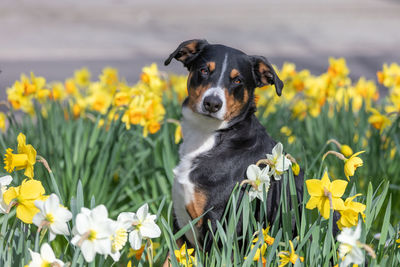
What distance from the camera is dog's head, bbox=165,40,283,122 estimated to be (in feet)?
→ 7.93

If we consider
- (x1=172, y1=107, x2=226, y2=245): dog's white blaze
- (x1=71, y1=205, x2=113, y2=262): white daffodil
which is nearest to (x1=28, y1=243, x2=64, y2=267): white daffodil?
(x1=71, y1=205, x2=113, y2=262): white daffodil

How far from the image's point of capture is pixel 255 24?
11695 mm

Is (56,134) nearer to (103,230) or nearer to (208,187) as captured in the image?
(208,187)

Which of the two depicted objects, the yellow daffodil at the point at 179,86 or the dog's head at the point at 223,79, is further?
the yellow daffodil at the point at 179,86

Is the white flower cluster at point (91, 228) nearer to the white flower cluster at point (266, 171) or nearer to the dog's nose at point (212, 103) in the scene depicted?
the white flower cluster at point (266, 171)

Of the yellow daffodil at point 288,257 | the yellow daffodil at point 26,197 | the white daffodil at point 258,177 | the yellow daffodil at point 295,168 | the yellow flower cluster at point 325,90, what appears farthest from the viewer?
the yellow flower cluster at point 325,90

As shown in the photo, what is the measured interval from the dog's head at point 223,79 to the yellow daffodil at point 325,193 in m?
0.71

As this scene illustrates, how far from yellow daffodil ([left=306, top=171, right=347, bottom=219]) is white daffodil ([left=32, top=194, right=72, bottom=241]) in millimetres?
790

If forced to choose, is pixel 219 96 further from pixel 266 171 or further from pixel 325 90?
pixel 325 90

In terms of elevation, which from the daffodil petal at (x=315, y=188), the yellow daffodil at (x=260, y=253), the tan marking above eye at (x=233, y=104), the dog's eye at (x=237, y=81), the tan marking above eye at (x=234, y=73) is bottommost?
the yellow daffodil at (x=260, y=253)

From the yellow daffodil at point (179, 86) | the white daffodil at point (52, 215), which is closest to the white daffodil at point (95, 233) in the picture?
the white daffodil at point (52, 215)

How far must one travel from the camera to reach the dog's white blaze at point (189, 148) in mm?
2508

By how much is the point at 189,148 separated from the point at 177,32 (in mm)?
8509

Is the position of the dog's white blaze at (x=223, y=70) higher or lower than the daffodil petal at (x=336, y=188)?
higher
